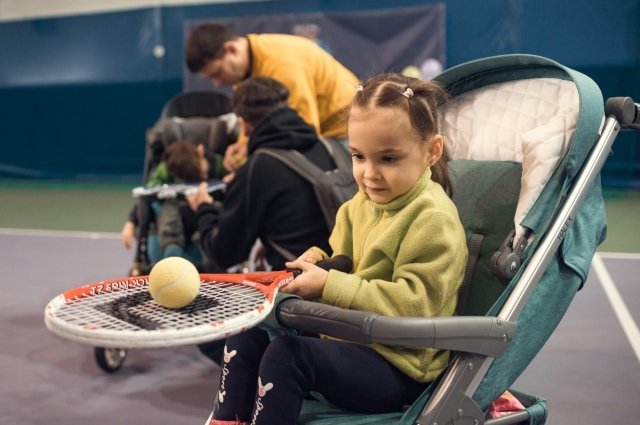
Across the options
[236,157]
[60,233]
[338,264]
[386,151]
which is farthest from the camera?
[60,233]

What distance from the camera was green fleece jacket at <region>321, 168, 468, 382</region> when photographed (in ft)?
5.04

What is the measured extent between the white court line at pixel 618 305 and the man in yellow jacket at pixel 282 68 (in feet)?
5.16

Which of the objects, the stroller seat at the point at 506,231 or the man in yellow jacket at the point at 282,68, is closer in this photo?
the stroller seat at the point at 506,231

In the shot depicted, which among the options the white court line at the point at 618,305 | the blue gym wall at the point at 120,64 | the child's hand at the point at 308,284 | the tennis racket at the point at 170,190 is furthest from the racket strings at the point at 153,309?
the blue gym wall at the point at 120,64

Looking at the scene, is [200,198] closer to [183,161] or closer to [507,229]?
[183,161]

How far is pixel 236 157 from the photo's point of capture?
341 cm

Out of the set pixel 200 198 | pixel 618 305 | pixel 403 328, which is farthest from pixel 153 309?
pixel 618 305

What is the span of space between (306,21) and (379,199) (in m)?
7.35

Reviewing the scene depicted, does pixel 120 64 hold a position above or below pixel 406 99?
below

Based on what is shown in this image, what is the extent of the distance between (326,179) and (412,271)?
0.95 meters

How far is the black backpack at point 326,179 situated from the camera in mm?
2428

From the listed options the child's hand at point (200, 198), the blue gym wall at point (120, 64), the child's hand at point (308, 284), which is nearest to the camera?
the child's hand at point (308, 284)

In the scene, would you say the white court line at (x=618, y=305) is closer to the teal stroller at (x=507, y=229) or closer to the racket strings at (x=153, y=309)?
the teal stroller at (x=507, y=229)

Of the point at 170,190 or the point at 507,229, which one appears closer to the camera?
the point at 507,229
